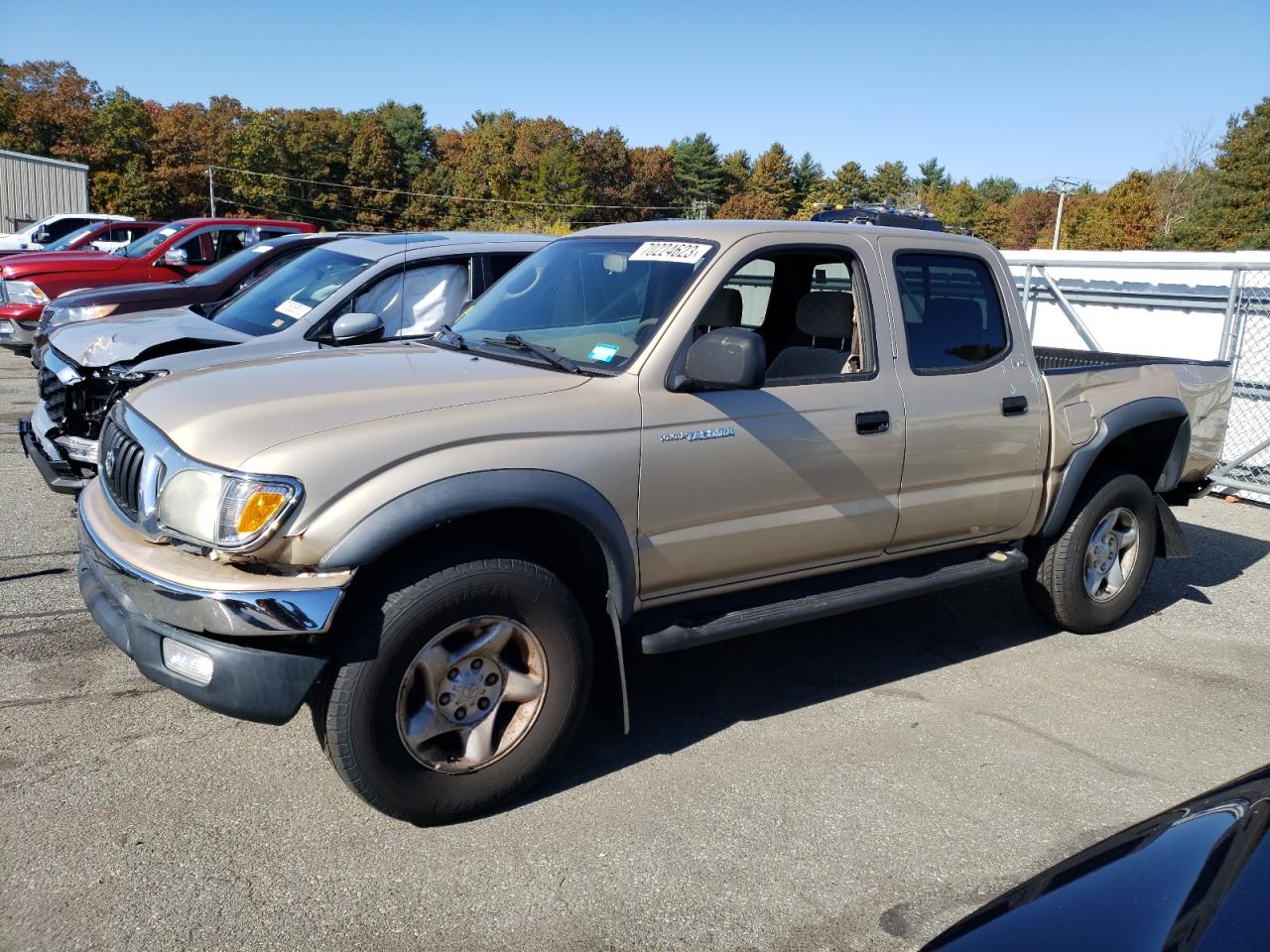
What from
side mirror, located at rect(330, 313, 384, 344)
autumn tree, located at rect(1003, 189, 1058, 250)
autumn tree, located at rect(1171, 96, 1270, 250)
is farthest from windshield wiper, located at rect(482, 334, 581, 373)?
autumn tree, located at rect(1003, 189, 1058, 250)

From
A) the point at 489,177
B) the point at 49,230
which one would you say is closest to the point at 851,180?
the point at 489,177

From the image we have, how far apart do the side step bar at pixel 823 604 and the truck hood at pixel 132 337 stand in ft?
13.4

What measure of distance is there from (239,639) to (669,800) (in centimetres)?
157

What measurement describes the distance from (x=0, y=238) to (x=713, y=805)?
28875mm

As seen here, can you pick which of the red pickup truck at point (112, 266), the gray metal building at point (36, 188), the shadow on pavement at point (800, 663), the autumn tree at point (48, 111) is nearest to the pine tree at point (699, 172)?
the autumn tree at point (48, 111)

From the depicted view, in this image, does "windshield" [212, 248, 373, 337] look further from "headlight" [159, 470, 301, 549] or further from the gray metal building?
the gray metal building

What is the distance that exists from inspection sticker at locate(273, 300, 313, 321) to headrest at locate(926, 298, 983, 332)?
4185 mm

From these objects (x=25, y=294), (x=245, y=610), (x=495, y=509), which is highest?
(x=495, y=509)

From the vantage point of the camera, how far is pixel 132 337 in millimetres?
6496

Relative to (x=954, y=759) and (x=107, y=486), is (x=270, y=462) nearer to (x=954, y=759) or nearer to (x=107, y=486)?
(x=107, y=486)

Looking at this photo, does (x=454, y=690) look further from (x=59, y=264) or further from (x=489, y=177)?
(x=489, y=177)

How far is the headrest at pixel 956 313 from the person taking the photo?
4.75m

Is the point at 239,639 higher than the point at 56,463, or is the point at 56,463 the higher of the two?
the point at 239,639

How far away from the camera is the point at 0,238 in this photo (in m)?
26.5
